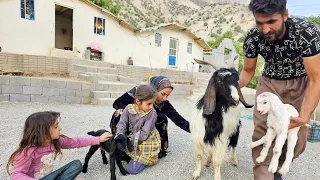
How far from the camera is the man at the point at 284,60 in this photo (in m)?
1.84

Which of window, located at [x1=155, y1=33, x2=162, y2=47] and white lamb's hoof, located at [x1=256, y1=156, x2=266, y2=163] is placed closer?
white lamb's hoof, located at [x1=256, y1=156, x2=266, y2=163]

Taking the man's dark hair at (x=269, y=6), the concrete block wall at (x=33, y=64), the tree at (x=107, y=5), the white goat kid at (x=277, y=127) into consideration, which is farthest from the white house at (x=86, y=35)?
the white goat kid at (x=277, y=127)

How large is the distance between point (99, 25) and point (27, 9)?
147 inches

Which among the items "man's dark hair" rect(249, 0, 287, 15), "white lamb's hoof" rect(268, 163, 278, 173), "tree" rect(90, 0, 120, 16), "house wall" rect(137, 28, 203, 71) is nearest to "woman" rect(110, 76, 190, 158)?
"white lamb's hoof" rect(268, 163, 278, 173)

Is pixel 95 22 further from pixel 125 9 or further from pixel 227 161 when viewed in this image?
pixel 125 9

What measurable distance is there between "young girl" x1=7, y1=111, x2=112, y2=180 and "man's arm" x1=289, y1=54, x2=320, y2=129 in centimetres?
205

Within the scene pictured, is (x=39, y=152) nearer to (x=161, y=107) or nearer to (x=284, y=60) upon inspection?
(x=161, y=107)

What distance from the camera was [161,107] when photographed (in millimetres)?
3246

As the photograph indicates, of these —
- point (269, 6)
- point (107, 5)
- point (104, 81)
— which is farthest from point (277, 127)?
point (107, 5)

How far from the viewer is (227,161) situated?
10.7 feet

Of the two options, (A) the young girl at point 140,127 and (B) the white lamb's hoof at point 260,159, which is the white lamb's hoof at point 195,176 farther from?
(B) the white lamb's hoof at point 260,159

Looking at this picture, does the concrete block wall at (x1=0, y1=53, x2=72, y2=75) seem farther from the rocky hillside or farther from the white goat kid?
the rocky hillside

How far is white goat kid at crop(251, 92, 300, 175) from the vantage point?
1.85 meters

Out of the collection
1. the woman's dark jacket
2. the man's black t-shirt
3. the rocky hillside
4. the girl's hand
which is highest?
the rocky hillside
